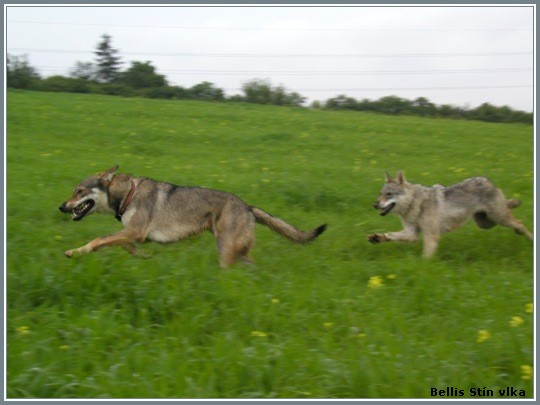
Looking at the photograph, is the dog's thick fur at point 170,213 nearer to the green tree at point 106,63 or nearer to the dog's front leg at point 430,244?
the dog's front leg at point 430,244

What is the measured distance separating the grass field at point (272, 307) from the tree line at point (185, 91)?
17.8m

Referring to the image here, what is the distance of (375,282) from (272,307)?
1.56m

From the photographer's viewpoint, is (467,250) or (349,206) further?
(349,206)

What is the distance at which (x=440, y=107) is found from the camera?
102ft

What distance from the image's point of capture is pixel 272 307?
20.7 feet

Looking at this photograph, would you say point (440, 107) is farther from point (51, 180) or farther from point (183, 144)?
point (51, 180)

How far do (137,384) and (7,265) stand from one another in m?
2.96

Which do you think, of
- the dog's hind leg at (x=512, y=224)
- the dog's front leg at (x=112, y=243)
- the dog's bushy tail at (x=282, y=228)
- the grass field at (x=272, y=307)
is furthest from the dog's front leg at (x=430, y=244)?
the dog's front leg at (x=112, y=243)

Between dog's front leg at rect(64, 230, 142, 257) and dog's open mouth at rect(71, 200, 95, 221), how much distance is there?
2.26ft

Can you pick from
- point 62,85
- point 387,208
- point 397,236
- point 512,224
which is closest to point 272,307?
point 397,236

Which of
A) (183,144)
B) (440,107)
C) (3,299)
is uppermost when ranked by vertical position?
(440,107)

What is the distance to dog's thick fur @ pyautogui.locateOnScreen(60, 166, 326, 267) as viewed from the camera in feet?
26.0

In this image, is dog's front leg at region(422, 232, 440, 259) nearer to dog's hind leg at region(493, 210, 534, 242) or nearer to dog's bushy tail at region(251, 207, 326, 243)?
dog's hind leg at region(493, 210, 534, 242)

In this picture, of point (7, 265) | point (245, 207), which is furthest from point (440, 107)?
point (7, 265)
